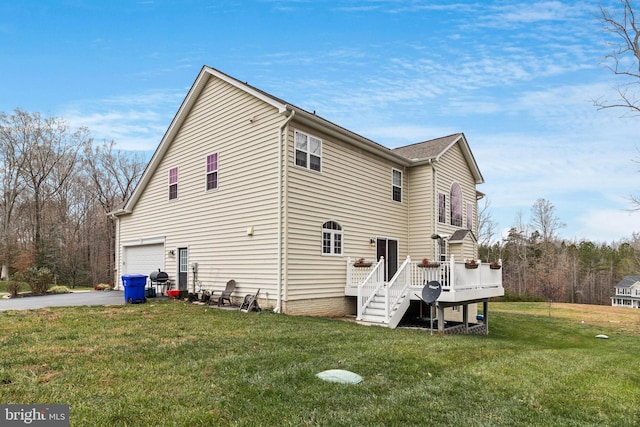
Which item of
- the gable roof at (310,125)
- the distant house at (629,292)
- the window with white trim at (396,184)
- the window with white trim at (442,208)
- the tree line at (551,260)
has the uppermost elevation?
the gable roof at (310,125)

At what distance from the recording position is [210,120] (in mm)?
14086

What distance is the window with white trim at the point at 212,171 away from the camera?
45.1 feet

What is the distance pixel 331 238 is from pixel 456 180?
7.85m

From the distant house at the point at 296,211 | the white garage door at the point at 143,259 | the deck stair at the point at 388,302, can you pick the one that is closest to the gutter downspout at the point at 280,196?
the distant house at the point at 296,211

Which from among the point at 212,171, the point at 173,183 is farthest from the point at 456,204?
the point at 173,183

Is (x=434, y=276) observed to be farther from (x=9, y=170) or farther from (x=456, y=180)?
(x=9, y=170)

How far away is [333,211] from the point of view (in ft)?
41.3

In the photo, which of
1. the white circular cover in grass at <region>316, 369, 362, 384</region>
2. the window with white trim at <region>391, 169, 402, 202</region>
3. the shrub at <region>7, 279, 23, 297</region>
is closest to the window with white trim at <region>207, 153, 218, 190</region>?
the window with white trim at <region>391, 169, 402, 202</region>

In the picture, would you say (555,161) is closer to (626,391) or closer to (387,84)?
(387,84)

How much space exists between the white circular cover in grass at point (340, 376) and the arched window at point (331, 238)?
725 centimetres

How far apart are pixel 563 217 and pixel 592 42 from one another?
128 feet

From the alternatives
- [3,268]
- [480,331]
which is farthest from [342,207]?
[3,268]

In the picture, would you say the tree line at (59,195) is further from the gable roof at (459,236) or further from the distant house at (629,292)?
the distant house at (629,292)

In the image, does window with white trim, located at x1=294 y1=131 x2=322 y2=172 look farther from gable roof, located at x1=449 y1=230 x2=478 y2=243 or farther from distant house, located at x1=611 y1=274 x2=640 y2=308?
distant house, located at x1=611 y1=274 x2=640 y2=308
